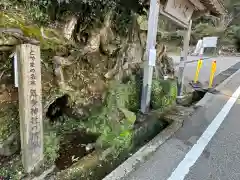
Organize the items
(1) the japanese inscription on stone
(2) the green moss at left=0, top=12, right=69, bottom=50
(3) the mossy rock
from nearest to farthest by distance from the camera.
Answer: (1) the japanese inscription on stone → (2) the green moss at left=0, top=12, right=69, bottom=50 → (3) the mossy rock

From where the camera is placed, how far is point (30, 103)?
228cm

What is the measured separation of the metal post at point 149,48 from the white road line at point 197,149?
1395mm

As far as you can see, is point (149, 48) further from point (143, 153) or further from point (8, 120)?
point (8, 120)

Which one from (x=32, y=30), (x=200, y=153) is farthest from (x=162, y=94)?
(x=32, y=30)

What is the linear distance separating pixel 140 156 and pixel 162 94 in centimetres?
234

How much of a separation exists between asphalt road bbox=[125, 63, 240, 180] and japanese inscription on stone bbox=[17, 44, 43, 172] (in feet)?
4.30

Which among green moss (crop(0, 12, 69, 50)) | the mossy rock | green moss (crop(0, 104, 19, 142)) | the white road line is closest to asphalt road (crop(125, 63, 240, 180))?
the white road line

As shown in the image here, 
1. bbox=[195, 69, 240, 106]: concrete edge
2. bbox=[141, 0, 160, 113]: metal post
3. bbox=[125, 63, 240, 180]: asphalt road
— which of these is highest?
bbox=[141, 0, 160, 113]: metal post

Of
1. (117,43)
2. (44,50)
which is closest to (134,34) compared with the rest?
(117,43)

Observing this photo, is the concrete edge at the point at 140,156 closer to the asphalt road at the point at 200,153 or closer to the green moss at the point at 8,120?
the asphalt road at the point at 200,153

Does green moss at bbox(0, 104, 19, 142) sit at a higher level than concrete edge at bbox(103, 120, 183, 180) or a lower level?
higher

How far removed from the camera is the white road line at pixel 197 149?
2.70 metres

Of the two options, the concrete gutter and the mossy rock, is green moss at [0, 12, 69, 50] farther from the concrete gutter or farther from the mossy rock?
the mossy rock

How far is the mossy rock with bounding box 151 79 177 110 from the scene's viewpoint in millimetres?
4836
